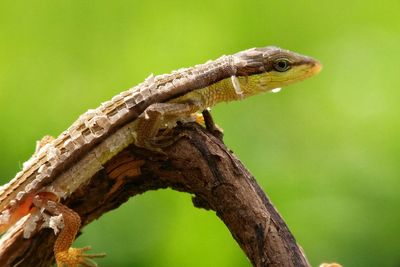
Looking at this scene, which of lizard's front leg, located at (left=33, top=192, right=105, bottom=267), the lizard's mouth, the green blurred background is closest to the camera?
lizard's front leg, located at (left=33, top=192, right=105, bottom=267)

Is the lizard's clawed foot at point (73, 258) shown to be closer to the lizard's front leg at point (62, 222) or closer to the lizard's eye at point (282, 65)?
the lizard's front leg at point (62, 222)

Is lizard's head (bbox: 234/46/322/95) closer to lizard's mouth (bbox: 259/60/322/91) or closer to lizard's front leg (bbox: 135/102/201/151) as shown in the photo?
lizard's mouth (bbox: 259/60/322/91)

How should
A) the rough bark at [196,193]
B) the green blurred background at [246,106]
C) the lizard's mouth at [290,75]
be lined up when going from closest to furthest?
the rough bark at [196,193] → the lizard's mouth at [290,75] → the green blurred background at [246,106]

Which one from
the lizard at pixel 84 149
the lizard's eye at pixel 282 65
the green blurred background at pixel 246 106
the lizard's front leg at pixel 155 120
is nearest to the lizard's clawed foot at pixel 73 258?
the lizard at pixel 84 149

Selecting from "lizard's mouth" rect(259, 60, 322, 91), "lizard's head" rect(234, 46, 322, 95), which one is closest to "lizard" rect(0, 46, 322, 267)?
"lizard's head" rect(234, 46, 322, 95)

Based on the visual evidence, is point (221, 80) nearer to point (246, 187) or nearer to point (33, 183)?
point (246, 187)

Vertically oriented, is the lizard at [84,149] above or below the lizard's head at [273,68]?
below

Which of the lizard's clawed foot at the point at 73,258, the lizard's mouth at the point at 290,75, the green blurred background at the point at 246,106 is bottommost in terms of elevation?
the lizard's clawed foot at the point at 73,258
